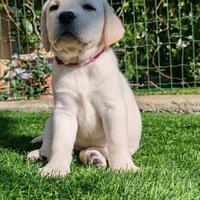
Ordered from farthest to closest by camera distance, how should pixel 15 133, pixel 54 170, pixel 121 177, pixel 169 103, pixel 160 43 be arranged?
pixel 160 43, pixel 169 103, pixel 15 133, pixel 54 170, pixel 121 177

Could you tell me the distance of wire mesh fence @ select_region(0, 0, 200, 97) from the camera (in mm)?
5984

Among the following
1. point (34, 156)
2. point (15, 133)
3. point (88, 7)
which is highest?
point (88, 7)

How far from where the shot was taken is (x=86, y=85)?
255 centimetres

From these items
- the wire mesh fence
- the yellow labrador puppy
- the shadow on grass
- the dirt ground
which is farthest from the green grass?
the wire mesh fence

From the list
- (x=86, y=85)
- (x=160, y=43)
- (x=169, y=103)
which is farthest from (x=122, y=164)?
(x=160, y=43)

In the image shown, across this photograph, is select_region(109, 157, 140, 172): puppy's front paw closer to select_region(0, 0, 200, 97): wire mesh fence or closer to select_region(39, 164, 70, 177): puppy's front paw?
select_region(39, 164, 70, 177): puppy's front paw

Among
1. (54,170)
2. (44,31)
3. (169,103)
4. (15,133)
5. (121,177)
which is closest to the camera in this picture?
(121,177)

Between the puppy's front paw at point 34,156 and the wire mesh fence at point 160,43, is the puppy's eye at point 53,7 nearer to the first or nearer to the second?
the puppy's front paw at point 34,156

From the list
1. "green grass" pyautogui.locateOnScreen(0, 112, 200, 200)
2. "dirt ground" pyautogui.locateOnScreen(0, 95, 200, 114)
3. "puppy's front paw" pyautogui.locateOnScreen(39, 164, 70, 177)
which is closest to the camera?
"green grass" pyautogui.locateOnScreen(0, 112, 200, 200)

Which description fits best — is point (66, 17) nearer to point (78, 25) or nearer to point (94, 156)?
point (78, 25)

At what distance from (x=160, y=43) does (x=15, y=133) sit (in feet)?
9.42

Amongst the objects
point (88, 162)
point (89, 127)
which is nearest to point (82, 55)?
point (89, 127)

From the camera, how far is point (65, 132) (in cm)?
251

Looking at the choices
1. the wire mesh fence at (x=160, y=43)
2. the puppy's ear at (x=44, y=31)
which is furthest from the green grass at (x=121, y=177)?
the wire mesh fence at (x=160, y=43)
